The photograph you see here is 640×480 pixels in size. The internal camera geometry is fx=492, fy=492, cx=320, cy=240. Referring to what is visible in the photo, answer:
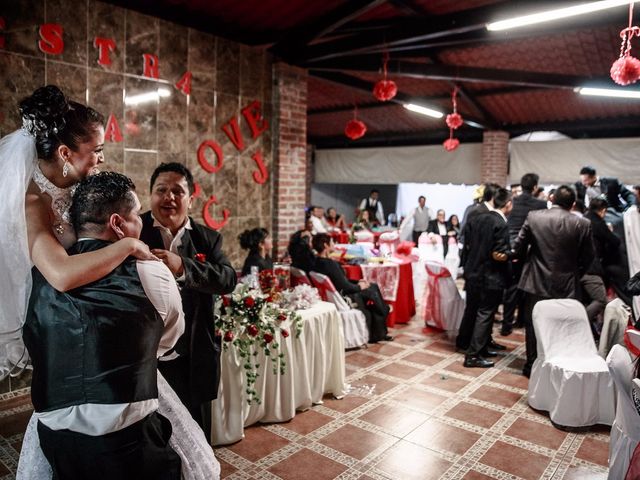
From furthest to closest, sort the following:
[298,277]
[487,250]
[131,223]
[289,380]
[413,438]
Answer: [298,277] < [487,250] < [289,380] < [413,438] < [131,223]

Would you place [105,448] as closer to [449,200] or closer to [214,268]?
[214,268]

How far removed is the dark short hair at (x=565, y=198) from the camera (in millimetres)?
4125

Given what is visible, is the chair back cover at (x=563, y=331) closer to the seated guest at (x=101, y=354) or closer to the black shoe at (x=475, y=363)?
the black shoe at (x=475, y=363)

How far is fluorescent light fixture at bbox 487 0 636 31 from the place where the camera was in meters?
3.60

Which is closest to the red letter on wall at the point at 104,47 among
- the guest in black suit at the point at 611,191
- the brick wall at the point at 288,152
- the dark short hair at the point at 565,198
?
the brick wall at the point at 288,152

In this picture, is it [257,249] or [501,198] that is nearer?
[501,198]

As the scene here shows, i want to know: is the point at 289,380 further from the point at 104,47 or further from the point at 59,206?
the point at 104,47

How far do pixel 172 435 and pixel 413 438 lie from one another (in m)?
2.13

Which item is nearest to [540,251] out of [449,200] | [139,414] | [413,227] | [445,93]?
[139,414]

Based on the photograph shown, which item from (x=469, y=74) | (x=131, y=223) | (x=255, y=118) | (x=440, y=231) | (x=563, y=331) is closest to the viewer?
(x=131, y=223)

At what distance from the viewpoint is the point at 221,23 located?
→ 4.79m

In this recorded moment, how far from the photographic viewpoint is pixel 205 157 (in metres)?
4.89

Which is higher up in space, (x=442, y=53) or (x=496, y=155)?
(x=442, y=53)

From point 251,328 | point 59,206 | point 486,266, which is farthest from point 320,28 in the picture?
point 59,206
